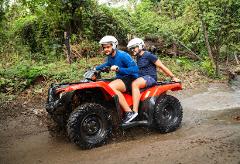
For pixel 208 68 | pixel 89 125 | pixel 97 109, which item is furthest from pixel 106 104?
pixel 208 68

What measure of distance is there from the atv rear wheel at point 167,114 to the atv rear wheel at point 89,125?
3.59 feet

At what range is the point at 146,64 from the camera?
24.1 feet

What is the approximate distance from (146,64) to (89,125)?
1869 millimetres

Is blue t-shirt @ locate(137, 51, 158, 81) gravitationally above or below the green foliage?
above

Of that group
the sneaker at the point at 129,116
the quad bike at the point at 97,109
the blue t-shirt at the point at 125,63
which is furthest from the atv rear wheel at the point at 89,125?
the blue t-shirt at the point at 125,63

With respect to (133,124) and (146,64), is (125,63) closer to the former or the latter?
(146,64)

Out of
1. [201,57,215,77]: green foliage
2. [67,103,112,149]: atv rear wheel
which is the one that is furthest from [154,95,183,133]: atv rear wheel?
[201,57,215,77]: green foliage

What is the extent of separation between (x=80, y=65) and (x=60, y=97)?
645 cm

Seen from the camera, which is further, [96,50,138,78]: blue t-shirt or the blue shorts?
the blue shorts

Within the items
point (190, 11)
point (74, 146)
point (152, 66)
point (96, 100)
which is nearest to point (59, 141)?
point (74, 146)

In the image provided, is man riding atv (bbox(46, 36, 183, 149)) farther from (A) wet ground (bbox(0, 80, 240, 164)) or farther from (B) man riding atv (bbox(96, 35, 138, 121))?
(A) wet ground (bbox(0, 80, 240, 164))

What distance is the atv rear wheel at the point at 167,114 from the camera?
709cm

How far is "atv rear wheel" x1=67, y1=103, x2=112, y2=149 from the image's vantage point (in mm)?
6023

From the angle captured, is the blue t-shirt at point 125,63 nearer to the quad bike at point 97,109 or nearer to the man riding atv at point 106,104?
the man riding atv at point 106,104
